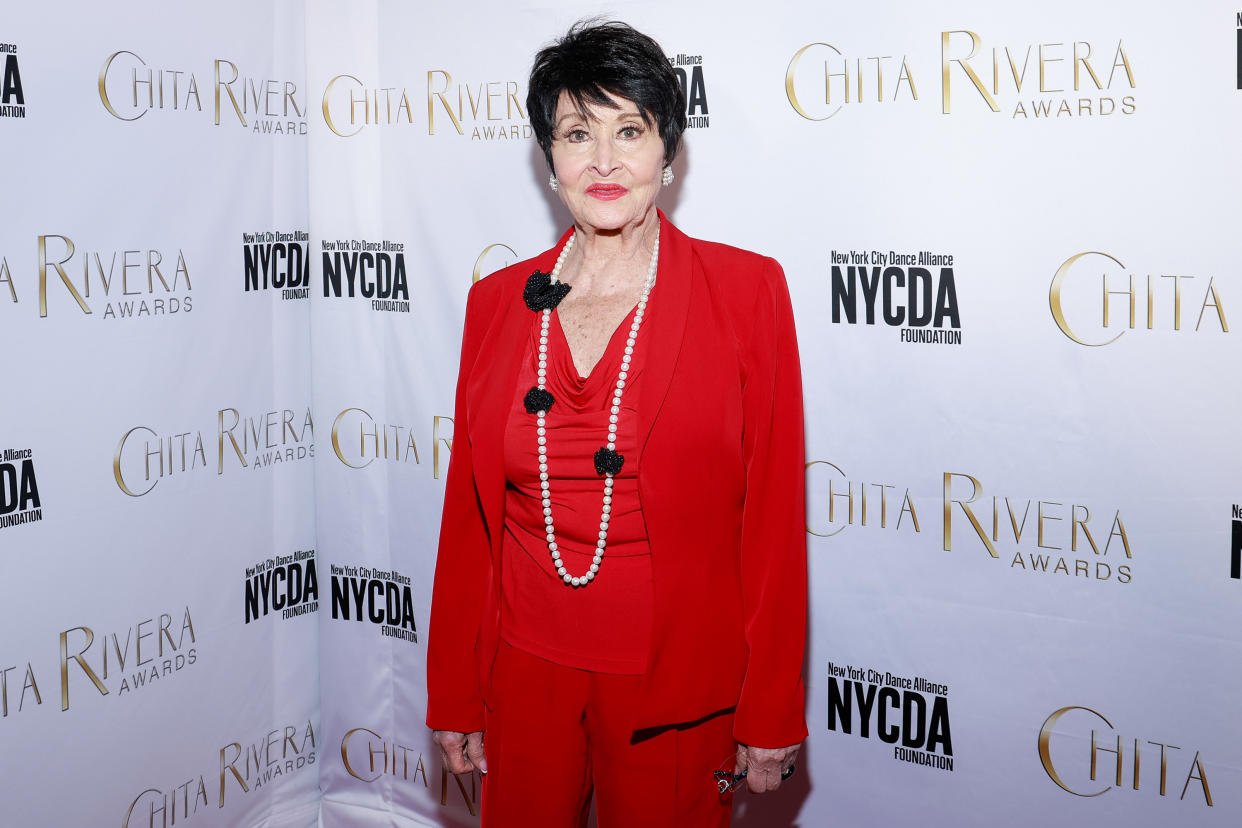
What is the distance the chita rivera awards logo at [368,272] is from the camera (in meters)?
2.60

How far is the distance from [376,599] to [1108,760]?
5.54 feet

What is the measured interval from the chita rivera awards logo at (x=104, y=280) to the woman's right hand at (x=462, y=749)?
1.07 meters

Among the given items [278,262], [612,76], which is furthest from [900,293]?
[278,262]

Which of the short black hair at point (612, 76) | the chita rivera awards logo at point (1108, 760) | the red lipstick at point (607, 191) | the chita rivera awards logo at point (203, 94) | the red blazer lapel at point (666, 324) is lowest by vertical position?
the chita rivera awards logo at point (1108, 760)

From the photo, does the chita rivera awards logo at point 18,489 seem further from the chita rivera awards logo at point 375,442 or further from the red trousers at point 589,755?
the red trousers at point 589,755

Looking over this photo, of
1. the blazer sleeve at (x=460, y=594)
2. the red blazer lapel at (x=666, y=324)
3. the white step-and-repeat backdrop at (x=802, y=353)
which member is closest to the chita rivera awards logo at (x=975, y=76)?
the white step-and-repeat backdrop at (x=802, y=353)

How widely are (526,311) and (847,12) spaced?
88 centimetres

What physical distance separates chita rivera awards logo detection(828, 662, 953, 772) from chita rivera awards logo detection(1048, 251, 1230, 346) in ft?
2.47

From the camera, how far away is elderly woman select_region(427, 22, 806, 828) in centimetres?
161

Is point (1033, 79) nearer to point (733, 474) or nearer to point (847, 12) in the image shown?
point (847, 12)

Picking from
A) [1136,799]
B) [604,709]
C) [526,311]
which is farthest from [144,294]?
[1136,799]

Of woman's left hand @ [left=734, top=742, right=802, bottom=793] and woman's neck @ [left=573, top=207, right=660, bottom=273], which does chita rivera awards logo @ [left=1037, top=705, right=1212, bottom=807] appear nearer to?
woman's left hand @ [left=734, top=742, right=802, bottom=793]

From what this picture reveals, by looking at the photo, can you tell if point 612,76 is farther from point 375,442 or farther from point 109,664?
point 109,664

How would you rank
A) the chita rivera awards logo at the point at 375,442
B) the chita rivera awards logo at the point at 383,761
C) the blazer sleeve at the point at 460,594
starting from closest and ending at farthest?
the blazer sleeve at the point at 460,594
the chita rivera awards logo at the point at 375,442
the chita rivera awards logo at the point at 383,761
